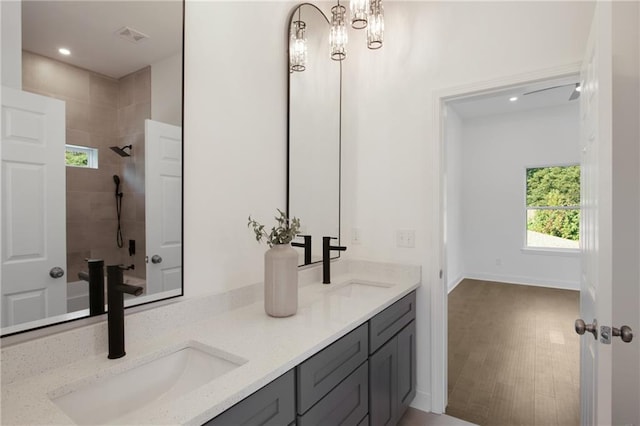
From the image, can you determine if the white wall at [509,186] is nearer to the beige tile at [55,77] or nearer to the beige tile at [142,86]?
the beige tile at [142,86]

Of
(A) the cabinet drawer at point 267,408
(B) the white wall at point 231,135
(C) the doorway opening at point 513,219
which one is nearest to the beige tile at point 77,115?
(B) the white wall at point 231,135

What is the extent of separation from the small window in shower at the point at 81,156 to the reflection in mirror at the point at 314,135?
102 centimetres

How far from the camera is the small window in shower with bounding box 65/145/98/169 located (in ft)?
3.35

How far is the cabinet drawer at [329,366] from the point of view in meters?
1.12

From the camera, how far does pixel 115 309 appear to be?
1.04 meters

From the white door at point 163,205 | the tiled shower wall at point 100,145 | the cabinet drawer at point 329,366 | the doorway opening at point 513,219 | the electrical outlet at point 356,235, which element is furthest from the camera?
the doorway opening at point 513,219

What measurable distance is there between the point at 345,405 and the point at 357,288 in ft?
2.58

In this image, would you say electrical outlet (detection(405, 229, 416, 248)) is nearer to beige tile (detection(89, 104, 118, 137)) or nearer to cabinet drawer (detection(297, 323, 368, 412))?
cabinet drawer (detection(297, 323, 368, 412))

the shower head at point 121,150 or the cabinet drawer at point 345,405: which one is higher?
the shower head at point 121,150

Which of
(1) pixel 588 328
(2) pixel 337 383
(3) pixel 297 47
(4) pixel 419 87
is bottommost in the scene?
(2) pixel 337 383

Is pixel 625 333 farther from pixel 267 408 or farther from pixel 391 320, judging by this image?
pixel 267 408

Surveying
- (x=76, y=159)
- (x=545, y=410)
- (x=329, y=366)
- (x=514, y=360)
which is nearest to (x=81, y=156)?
(x=76, y=159)

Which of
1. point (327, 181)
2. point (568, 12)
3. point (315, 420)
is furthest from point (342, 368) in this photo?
point (568, 12)

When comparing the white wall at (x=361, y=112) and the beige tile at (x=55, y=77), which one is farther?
the white wall at (x=361, y=112)
